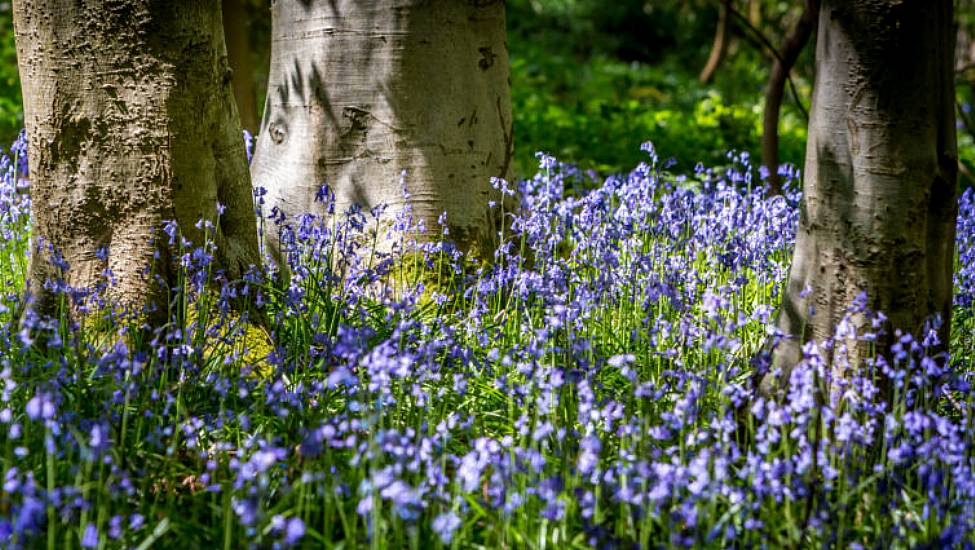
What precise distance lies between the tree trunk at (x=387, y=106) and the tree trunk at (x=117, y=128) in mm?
887

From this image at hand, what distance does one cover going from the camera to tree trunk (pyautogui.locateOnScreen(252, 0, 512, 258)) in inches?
179

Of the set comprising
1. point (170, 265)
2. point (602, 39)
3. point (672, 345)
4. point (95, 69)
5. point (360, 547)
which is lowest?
point (360, 547)

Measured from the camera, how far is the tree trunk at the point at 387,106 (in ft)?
14.9

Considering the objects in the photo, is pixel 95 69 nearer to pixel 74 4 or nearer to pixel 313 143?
pixel 74 4

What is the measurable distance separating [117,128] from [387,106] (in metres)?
1.38

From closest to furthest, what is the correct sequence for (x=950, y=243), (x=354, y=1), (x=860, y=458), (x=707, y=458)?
(x=707, y=458)
(x=860, y=458)
(x=950, y=243)
(x=354, y=1)

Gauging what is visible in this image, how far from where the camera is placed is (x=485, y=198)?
15.8ft

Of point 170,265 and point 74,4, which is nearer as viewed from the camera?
point 74,4

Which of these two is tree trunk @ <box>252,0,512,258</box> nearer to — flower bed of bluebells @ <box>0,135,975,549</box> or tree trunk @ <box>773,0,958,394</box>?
flower bed of bluebells @ <box>0,135,975,549</box>

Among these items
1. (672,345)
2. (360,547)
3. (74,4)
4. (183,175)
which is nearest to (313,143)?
(183,175)

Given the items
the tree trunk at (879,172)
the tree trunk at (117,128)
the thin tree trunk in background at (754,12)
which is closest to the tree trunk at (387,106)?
the tree trunk at (117,128)

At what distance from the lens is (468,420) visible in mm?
2795

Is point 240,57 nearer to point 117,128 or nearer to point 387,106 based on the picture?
point 387,106

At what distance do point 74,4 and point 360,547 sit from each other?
233cm
